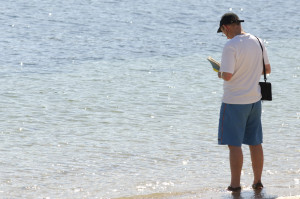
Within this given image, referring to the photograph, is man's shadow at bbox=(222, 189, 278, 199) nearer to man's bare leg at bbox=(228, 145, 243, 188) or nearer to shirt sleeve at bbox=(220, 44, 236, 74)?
man's bare leg at bbox=(228, 145, 243, 188)

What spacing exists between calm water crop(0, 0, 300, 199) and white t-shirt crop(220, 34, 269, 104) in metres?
0.90

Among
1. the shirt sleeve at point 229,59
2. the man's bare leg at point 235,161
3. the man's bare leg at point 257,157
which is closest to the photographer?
the shirt sleeve at point 229,59

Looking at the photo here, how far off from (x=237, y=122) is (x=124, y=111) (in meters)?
4.77

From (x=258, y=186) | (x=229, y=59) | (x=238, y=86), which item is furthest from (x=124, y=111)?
(x=229, y=59)

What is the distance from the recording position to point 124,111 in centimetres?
1037

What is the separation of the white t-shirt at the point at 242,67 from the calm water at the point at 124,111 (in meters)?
0.90

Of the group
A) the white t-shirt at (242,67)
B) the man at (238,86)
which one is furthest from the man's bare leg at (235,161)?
the white t-shirt at (242,67)

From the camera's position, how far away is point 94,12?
24172 millimetres

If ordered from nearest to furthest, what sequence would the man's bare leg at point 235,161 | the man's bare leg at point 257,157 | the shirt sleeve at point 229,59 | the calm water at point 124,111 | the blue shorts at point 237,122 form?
1. the shirt sleeve at point 229,59
2. the blue shorts at point 237,122
3. the man's bare leg at point 235,161
4. the man's bare leg at point 257,157
5. the calm water at point 124,111

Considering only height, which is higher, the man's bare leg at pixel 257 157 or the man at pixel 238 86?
the man at pixel 238 86

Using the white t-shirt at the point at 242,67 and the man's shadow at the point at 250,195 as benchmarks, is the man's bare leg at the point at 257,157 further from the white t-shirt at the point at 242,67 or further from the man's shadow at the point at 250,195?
the white t-shirt at the point at 242,67

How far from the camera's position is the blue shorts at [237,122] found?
5730 millimetres

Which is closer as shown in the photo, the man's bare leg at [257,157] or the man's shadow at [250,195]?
the man's shadow at [250,195]

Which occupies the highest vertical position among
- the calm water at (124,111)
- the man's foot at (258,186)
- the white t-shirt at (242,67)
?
the white t-shirt at (242,67)
